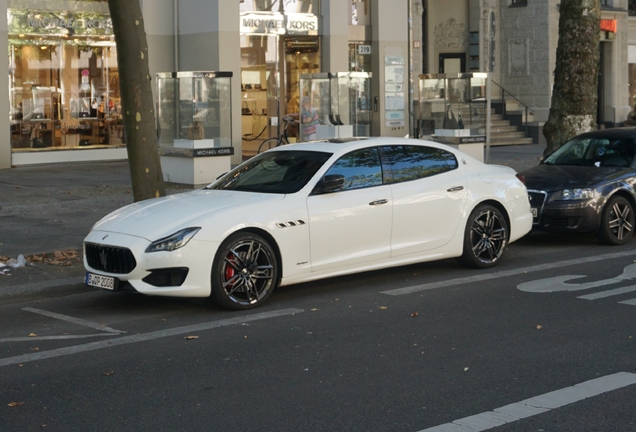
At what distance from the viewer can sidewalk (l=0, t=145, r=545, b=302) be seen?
10109 millimetres

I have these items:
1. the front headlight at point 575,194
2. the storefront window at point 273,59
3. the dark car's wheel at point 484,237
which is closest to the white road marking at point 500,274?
the dark car's wheel at point 484,237

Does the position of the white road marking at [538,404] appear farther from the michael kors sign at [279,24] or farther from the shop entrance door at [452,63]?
the shop entrance door at [452,63]

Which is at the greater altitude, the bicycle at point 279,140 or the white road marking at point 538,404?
the bicycle at point 279,140

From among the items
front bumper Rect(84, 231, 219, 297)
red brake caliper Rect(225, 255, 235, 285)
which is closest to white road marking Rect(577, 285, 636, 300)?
red brake caliper Rect(225, 255, 235, 285)

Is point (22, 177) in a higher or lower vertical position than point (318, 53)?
lower

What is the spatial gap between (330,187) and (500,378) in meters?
3.45

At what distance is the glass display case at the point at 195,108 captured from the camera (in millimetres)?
18188

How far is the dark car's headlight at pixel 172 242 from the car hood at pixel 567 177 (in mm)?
5706

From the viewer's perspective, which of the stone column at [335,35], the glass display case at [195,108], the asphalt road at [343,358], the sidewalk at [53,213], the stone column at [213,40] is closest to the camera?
the asphalt road at [343,358]

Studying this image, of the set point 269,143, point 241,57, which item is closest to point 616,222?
point 269,143

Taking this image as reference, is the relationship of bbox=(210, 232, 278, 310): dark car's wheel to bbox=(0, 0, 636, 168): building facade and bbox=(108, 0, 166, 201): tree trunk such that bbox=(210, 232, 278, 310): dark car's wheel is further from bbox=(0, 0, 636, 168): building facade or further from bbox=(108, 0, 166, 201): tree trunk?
bbox=(0, 0, 636, 168): building facade

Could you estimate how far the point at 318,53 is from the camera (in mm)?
26484

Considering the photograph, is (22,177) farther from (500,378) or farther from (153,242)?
(500,378)

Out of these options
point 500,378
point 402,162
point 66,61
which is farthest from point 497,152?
point 500,378
